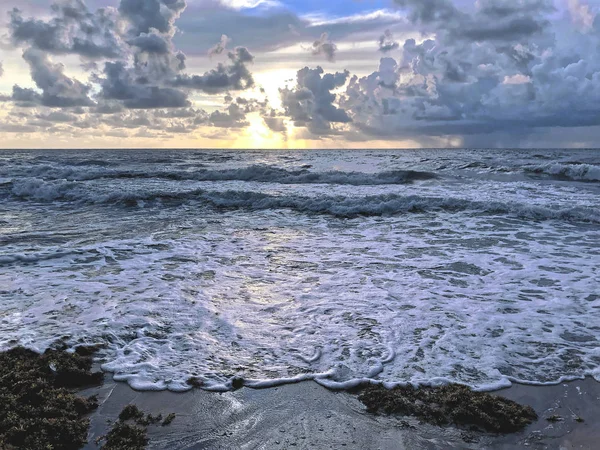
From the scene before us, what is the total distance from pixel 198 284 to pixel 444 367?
420 cm

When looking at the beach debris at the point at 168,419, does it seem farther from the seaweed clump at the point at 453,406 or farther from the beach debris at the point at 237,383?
the seaweed clump at the point at 453,406

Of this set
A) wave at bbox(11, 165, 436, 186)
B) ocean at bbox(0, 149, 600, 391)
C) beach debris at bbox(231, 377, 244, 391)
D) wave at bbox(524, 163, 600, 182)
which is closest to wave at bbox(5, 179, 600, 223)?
ocean at bbox(0, 149, 600, 391)

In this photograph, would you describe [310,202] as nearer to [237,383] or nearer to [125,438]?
[237,383]

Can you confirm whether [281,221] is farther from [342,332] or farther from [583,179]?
[583,179]

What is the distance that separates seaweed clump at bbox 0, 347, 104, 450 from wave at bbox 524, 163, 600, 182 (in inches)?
1105

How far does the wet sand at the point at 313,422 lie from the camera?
3242mm

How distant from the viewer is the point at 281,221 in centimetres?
1385

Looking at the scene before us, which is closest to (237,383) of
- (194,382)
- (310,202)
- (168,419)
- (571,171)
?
(194,382)

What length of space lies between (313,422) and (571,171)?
94.5ft

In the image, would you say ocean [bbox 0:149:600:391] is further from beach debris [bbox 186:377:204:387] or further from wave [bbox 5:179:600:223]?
wave [bbox 5:179:600:223]

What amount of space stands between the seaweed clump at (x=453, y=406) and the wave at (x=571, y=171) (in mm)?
25979

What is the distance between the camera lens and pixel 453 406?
3.67 m

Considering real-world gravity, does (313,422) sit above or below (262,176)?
below

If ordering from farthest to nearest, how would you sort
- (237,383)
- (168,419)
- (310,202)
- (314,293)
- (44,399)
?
(310,202)
(314,293)
(237,383)
(44,399)
(168,419)
